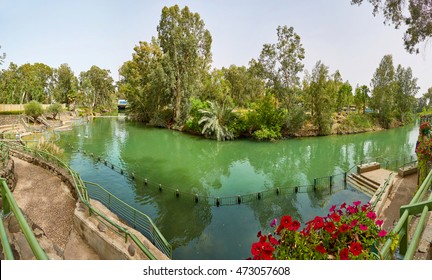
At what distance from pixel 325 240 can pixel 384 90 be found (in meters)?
51.8

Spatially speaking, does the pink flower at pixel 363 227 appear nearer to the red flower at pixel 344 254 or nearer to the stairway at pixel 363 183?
the red flower at pixel 344 254

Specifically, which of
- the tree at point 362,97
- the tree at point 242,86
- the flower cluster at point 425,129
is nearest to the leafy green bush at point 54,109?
the tree at point 242,86

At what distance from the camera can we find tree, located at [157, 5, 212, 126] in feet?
116

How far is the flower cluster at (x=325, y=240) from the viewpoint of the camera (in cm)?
249

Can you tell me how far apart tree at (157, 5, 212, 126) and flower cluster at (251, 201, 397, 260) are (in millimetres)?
34595

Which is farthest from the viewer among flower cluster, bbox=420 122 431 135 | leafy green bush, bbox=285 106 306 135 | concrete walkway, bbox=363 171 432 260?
leafy green bush, bbox=285 106 306 135

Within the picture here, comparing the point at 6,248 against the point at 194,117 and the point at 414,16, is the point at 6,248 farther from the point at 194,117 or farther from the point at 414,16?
the point at 194,117

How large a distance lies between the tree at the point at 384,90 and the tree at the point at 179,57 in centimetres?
3244

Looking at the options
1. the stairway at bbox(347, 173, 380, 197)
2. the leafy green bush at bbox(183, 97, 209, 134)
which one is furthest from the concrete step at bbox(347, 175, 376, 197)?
Result: the leafy green bush at bbox(183, 97, 209, 134)

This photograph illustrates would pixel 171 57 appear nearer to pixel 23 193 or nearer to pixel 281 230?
pixel 23 193

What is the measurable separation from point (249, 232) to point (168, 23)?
1391 inches

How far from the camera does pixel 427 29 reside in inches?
501

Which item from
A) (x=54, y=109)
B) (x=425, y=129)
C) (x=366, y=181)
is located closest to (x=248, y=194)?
(x=366, y=181)

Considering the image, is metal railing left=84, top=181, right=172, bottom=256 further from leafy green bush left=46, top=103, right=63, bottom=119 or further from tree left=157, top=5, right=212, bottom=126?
leafy green bush left=46, top=103, right=63, bottom=119
